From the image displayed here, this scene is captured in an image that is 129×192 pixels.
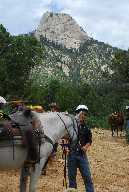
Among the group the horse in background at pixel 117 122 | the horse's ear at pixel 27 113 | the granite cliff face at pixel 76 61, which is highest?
the granite cliff face at pixel 76 61

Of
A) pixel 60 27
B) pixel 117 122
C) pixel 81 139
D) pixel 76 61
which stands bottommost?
pixel 81 139

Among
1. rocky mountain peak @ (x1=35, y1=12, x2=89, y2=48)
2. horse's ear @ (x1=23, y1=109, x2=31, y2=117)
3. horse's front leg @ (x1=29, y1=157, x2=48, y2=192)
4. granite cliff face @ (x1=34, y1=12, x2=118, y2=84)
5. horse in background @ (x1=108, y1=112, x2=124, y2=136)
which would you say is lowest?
horse's front leg @ (x1=29, y1=157, x2=48, y2=192)

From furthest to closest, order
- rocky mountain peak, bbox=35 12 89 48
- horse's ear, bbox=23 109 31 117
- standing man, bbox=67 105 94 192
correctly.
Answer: rocky mountain peak, bbox=35 12 89 48
standing man, bbox=67 105 94 192
horse's ear, bbox=23 109 31 117

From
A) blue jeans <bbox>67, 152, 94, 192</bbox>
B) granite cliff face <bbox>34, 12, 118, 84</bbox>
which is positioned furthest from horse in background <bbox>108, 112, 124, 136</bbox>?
granite cliff face <bbox>34, 12, 118, 84</bbox>

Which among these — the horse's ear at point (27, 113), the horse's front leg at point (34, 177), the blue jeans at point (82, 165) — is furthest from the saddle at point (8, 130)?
the blue jeans at point (82, 165)

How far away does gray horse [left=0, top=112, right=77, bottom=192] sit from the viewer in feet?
26.5

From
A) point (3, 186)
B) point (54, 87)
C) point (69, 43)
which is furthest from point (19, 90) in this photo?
point (69, 43)

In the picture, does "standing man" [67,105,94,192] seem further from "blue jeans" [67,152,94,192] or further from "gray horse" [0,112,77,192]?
"gray horse" [0,112,77,192]

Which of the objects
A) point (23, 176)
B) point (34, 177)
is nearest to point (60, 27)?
point (23, 176)

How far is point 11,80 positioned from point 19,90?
153 cm

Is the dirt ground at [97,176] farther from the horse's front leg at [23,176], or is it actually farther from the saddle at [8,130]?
the saddle at [8,130]

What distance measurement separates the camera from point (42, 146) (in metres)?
8.46

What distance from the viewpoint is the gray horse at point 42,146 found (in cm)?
809

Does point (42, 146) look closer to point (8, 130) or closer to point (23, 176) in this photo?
point (23, 176)
